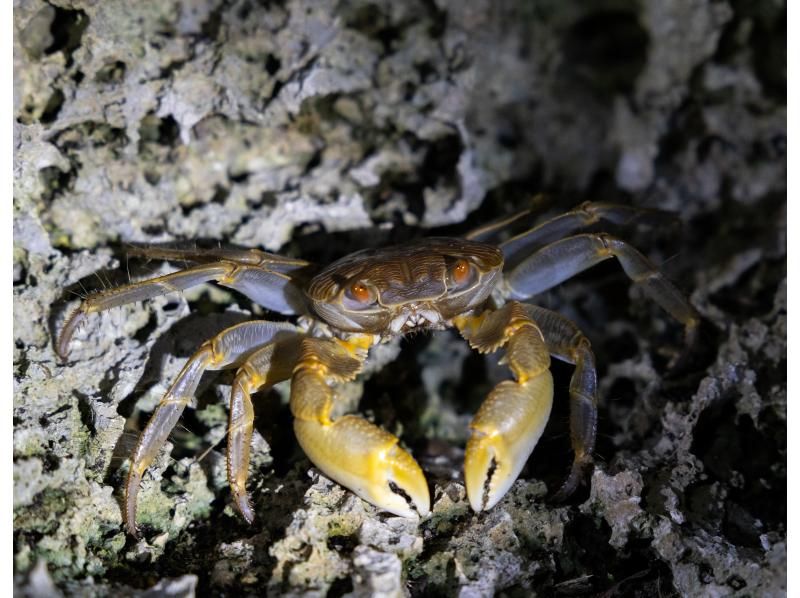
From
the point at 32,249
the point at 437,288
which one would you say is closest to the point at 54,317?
the point at 32,249

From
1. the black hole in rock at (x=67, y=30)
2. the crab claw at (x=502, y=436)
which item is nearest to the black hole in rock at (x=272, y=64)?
the black hole in rock at (x=67, y=30)

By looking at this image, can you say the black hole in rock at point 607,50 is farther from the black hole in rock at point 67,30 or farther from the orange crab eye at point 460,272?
the black hole in rock at point 67,30

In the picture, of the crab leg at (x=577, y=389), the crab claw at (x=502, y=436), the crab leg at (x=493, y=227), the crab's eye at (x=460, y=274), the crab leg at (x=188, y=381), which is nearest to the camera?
the crab claw at (x=502, y=436)

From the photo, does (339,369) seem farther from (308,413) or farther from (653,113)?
(653,113)

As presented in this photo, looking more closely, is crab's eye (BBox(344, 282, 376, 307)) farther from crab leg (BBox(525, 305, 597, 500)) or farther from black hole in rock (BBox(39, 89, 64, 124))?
black hole in rock (BBox(39, 89, 64, 124))

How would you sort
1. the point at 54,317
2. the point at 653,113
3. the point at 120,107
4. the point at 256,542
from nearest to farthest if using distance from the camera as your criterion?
the point at 256,542, the point at 54,317, the point at 120,107, the point at 653,113

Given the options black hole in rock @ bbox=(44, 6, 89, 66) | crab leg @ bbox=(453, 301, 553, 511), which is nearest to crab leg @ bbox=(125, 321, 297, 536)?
crab leg @ bbox=(453, 301, 553, 511)

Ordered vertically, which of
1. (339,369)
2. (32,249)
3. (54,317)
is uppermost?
(32,249)
